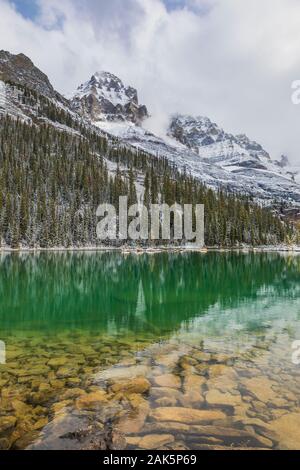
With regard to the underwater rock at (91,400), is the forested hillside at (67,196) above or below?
above

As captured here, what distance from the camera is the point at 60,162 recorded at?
6363 inches

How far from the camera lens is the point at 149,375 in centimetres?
1419

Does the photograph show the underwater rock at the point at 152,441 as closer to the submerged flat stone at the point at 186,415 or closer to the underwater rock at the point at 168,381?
the submerged flat stone at the point at 186,415

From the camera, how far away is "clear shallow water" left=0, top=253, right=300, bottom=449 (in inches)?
388

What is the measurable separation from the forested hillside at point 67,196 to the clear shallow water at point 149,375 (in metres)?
93.0

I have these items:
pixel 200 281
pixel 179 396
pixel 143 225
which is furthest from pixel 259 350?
pixel 143 225

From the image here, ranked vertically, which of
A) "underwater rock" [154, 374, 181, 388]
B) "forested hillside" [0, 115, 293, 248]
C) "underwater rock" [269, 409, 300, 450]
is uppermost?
"forested hillside" [0, 115, 293, 248]

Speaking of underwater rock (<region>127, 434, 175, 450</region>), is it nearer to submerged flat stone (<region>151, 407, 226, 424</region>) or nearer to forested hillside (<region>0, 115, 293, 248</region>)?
submerged flat stone (<region>151, 407, 226, 424</region>)

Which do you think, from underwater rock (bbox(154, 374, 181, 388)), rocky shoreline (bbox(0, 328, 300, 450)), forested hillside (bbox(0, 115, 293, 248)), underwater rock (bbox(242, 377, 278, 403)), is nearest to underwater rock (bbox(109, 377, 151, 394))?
rocky shoreline (bbox(0, 328, 300, 450))

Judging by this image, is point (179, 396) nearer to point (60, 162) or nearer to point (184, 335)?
point (184, 335)

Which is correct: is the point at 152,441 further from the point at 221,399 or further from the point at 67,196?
the point at 67,196

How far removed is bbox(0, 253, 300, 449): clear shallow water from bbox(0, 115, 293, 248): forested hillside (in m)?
93.0

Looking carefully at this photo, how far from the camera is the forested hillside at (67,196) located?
120312mm

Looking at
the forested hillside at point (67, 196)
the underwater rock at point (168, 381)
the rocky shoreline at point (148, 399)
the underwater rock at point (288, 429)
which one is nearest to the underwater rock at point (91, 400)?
the rocky shoreline at point (148, 399)
